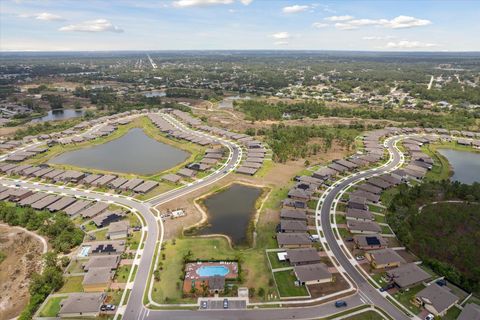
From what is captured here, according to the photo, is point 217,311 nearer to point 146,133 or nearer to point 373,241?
point 373,241

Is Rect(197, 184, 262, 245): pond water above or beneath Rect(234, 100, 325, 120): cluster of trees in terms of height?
beneath

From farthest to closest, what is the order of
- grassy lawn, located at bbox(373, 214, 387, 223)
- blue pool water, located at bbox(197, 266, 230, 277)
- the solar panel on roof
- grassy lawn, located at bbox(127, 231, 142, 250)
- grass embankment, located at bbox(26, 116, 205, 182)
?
grass embankment, located at bbox(26, 116, 205, 182), grassy lawn, located at bbox(373, 214, 387, 223), grassy lawn, located at bbox(127, 231, 142, 250), the solar panel on roof, blue pool water, located at bbox(197, 266, 230, 277)

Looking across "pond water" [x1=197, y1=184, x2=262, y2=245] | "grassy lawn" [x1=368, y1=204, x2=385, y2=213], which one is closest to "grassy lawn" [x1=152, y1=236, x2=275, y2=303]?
"pond water" [x1=197, y1=184, x2=262, y2=245]

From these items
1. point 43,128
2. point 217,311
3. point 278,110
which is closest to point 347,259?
point 217,311

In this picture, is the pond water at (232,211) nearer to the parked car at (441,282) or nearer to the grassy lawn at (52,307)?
the grassy lawn at (52,307)

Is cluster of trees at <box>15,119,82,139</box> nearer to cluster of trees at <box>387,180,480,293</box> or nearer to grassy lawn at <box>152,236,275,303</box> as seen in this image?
grassy lawn at <box>152,236,275,303</box>

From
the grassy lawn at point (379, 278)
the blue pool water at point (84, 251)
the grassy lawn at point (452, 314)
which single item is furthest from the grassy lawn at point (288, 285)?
the blue pool water at point (84, 251)
